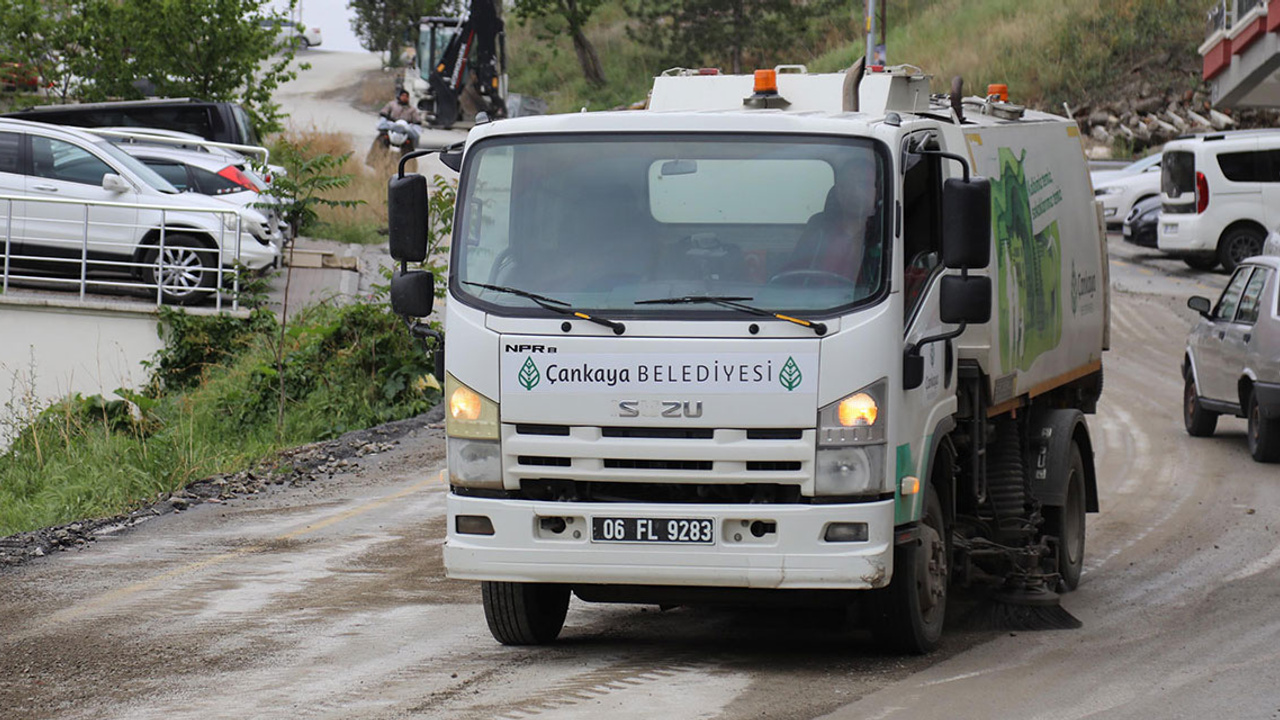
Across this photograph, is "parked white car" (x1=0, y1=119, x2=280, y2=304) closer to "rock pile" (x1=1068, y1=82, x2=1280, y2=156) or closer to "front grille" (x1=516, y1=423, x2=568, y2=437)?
"front grille" (x1=516, y1=423, x2=568, y2=437)

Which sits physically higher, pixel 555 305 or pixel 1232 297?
pixel 555 305

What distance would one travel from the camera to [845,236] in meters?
7.14

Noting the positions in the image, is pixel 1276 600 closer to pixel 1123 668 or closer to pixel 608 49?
pixel 1123 668

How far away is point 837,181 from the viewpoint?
7203mm

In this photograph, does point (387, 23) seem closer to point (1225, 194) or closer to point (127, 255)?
point (1225, 194)

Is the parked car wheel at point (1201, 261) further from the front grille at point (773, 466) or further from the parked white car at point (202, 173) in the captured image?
the front grille at point (773, 466)

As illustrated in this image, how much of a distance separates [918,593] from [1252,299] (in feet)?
29.4

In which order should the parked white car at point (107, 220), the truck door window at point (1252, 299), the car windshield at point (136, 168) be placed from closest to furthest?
1. the truck door window at point (1252, 299)
2. the parked white car at point (107, 220)
3. the car windshield at point (136, 168)

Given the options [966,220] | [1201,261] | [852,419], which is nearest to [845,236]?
[966,220]

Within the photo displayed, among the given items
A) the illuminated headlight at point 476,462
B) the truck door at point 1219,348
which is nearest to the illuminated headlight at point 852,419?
the illuminated headlight at point 476,462

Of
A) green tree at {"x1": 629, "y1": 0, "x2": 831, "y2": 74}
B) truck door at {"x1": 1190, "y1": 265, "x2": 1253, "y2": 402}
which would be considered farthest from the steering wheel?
green tree at {"x1": 629, "y1": 0, "x2": 831, "y2": 74}

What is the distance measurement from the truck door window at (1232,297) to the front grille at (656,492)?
993 cm

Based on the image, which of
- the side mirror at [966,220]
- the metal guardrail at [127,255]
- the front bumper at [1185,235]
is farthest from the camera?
the front bumper at [1185,235]

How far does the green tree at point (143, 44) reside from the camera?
2900cm
